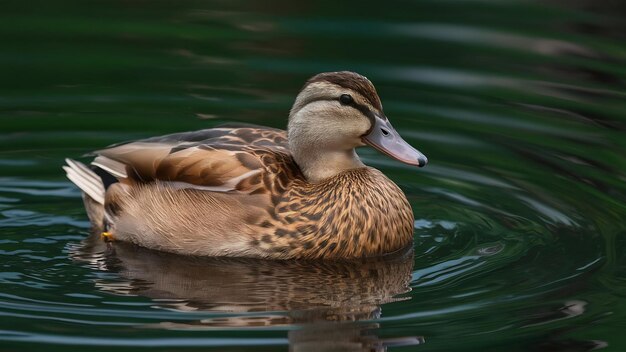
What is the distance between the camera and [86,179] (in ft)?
41.2

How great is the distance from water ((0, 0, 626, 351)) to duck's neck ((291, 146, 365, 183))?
0.80m

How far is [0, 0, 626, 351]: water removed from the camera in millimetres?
9859

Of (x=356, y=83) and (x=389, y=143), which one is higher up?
(x=356, y=83)

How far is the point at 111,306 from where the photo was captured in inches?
398

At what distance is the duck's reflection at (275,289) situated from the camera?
32.1 feet

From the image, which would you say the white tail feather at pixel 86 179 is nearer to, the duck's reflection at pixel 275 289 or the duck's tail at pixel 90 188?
the duck's tail at pixel 90 188

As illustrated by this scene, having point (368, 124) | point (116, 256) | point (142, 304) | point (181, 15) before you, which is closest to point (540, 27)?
point (181, 15)

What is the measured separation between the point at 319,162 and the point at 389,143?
64 centimetres

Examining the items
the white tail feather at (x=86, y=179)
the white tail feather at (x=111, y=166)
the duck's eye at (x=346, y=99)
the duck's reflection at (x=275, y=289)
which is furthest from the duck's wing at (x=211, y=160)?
the duck's eye at (x=346, y=99)

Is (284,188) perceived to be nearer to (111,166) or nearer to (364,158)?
(111,166)

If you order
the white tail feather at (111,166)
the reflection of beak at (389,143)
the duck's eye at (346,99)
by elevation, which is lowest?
the white tail feather at (111,166)

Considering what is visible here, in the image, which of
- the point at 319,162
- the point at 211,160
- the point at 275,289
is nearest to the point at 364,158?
the point at 319,162

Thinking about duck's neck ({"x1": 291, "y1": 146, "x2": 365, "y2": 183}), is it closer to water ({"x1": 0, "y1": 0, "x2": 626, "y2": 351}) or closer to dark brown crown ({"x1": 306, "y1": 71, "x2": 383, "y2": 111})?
dark brown crown ({"x1": 306, "y1": 71, "x2": 383, "y2": 111})

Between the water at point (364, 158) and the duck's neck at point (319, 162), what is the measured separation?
80cm
